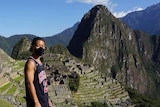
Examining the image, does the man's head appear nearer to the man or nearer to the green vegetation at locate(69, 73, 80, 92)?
the man

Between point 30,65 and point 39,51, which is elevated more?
point 39,51

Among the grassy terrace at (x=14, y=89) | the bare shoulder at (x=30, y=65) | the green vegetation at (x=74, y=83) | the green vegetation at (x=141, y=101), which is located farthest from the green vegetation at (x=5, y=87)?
the green vegetation at (x=141, y=101)

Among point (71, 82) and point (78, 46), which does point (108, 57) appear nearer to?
point (78, 46)

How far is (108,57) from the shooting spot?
19962 cm

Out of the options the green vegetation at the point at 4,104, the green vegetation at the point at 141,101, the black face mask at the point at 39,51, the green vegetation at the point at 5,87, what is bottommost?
the green vegetation at the point at 141,101

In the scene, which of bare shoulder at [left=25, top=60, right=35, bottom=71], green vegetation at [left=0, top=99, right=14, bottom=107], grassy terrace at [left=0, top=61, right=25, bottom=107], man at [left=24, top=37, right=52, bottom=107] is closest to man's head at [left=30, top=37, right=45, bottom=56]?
man at [left=24, top=37, right=52, bottom=107]

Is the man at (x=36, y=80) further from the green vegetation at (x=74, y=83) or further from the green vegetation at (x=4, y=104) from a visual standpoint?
the green vegetation at (x=74, y=83)

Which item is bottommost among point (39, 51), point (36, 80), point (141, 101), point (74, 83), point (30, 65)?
point (141, 101)

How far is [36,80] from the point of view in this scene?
7.30 meters

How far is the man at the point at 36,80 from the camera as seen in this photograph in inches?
280

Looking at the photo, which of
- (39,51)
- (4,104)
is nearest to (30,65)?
(39,51)

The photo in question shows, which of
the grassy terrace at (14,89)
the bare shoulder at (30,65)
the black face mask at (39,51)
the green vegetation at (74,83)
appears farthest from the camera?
the green vegetation at (74,83)

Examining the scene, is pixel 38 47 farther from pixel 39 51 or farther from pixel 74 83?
pixel 74 83

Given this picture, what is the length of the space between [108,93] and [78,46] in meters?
126
